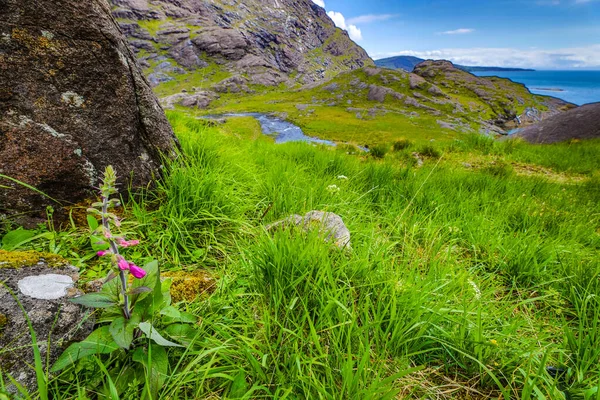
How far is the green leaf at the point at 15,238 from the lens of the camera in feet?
7.90

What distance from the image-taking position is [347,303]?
7.15 feet

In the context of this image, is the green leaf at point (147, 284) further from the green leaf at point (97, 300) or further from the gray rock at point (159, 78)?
the gray rock at point (159, 78)

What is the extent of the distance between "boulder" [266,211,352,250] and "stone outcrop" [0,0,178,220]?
204 centimetres

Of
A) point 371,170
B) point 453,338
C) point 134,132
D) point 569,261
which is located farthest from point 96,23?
point 569,261

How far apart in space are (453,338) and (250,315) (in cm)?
152

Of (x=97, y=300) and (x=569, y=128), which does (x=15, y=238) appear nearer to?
(x=97, y=300)

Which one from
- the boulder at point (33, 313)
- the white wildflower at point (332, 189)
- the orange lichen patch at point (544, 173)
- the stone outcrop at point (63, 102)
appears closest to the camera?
the boulder at point (33, 313)

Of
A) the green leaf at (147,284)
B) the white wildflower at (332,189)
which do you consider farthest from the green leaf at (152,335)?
the white wildflower at (332,189)

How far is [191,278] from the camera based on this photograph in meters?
2.55

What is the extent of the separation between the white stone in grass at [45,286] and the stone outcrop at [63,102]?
1.32 m

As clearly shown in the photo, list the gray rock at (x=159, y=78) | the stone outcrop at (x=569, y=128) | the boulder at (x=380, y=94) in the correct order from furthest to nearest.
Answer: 1. the gray rock at (x=159, y=78)
2. the boulder at (x=380, y=94)
3. the stone outcrop at (x=569, y=128)

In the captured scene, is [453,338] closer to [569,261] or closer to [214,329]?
[214,329]

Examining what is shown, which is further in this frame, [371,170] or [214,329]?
[371,170]

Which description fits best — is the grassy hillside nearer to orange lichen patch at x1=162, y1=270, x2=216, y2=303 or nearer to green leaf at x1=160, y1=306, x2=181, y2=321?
orange lichen patch at x1=162, y1=270, x2=216, y2=303
